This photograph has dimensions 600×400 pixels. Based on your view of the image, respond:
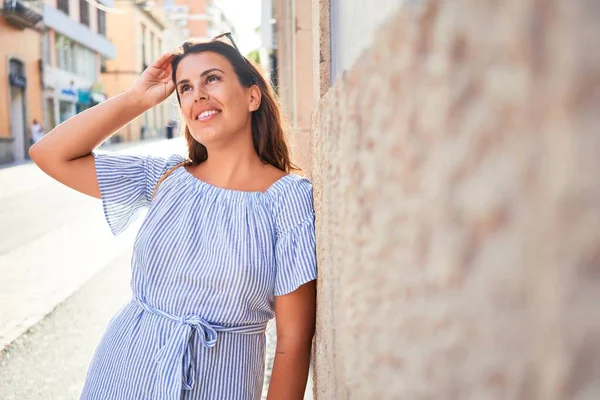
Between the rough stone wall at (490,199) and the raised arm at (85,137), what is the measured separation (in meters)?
1.65

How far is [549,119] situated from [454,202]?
0.22 ft

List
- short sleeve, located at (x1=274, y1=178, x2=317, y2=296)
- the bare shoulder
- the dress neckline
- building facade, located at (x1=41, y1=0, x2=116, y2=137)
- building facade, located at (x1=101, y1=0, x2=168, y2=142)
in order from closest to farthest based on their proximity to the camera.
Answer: short sleeve, located at (x1=274, y1=178, x2=317, y2=296) < the dress neckline < the bare shoulder < building facade, located at (x1=41, y1=0, x2=116, y2=137) < building facade, located at (x1=101, y1=0, x2=168, y2=142)

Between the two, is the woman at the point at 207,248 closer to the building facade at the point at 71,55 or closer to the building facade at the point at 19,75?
the building facade at the point at 19,75

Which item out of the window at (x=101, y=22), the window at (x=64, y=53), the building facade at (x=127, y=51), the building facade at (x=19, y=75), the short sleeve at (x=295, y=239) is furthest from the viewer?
the building facade at (x=127, y=51)

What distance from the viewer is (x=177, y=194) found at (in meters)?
1.66

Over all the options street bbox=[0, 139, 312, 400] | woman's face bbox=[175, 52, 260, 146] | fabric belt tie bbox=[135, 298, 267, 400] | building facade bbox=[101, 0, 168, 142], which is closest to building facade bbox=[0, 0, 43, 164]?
street bbox=[0, 139, 312, 400]

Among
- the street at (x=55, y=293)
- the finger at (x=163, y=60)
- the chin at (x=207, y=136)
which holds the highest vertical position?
the finger at (x=163, y=60)

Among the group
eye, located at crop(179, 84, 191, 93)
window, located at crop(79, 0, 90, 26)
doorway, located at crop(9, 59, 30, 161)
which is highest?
window, located at crop(79, 0, 90, 26)

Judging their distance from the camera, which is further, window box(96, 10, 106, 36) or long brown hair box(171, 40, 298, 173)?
window box(96, 10, 106, 36)

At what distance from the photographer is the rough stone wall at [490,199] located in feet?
0.61

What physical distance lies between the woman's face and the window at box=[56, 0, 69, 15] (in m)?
23.9

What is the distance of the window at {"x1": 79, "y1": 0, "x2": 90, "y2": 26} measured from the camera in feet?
85.1

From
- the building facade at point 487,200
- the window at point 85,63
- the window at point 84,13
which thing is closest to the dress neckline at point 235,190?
the building facade at point 487,200

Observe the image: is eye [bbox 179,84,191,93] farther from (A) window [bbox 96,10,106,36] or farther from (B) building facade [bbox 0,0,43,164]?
(A) window [bbox 96,10,106,36]
